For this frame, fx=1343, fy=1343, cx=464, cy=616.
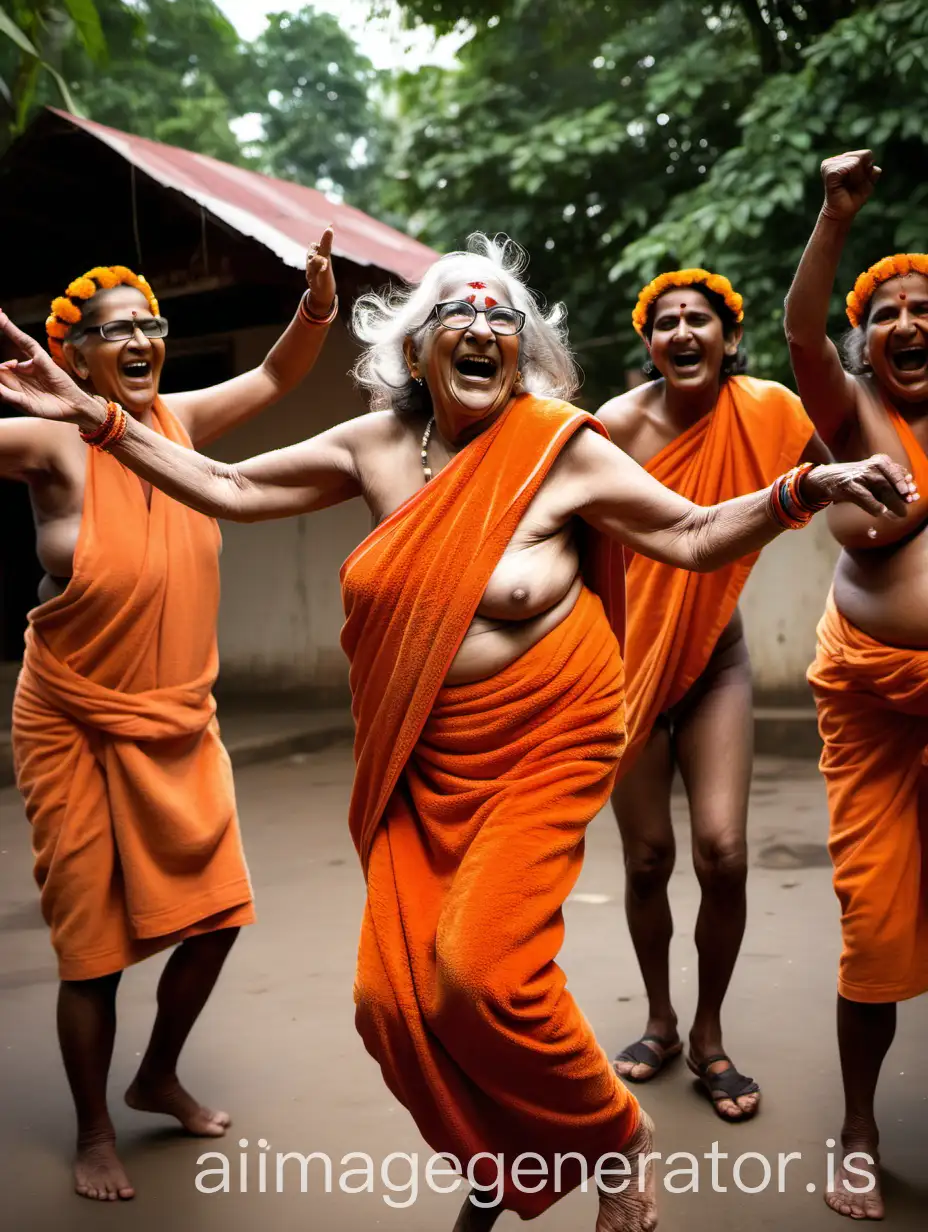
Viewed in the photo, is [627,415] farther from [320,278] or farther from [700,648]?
[320,278]

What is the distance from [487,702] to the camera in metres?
2.69

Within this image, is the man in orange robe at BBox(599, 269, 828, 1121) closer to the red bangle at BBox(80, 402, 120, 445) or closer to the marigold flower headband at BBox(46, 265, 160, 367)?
the marigold flower headband at BBox(46, 265, 160, 367)

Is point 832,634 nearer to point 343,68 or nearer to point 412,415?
point 412,415

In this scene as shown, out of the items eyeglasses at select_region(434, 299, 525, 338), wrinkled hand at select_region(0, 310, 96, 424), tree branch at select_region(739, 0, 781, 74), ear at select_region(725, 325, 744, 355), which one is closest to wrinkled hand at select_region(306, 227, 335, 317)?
eyeglasses at select_region(434, 299, 525, 338)

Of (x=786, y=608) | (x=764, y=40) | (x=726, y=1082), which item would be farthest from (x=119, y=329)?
(x=764, y=40)

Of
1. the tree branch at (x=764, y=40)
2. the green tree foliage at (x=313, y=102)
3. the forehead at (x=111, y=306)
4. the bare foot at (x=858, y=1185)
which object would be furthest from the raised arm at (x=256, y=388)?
the green tree foliage at (x=313, y=102)

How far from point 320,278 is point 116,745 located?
1.32 m

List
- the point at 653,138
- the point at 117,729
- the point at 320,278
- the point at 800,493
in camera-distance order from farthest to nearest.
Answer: the point at 653,138 → the point at 320,278 → the point at 117,729 → the point at 800,493

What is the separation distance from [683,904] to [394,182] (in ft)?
35.2

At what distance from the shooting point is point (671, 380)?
12.5 feet

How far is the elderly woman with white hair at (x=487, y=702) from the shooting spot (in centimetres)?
258

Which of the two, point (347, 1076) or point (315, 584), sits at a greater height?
point (315, 584)

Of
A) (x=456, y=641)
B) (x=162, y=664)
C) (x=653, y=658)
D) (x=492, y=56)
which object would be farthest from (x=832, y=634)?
(x=492, y=56)

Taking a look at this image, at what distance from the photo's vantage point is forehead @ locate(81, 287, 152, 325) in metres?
3.54
